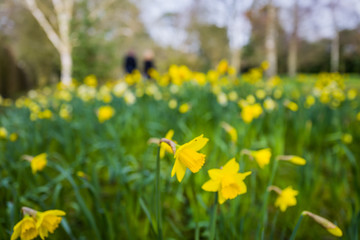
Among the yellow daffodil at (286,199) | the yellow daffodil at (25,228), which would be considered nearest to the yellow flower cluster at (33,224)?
the yellow daffodil at (25,228)

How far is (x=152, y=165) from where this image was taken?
1.81 m

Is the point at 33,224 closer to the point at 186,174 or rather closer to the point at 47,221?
the point at 47,221

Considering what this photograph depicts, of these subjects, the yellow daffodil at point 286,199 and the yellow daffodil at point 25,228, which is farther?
the yellow daffodil at point 286,199

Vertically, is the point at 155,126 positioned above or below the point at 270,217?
above

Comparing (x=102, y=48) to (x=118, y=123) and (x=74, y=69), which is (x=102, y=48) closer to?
(x=74, y=69)

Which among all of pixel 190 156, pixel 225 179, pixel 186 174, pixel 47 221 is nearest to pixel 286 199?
pixel 225 179

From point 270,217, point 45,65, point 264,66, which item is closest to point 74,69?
point 45,65

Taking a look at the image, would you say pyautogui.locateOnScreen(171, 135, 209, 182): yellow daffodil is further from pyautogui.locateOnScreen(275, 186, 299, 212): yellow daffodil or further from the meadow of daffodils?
pyautogui.locateOnScreen(275, 186, 299, 212): yellow daffodil

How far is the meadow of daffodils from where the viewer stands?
0.71m

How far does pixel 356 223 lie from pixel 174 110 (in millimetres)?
1729

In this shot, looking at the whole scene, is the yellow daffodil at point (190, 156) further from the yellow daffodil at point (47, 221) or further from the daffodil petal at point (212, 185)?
the yellow daffodil at point (47, 221)

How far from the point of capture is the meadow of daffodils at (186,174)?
71cm

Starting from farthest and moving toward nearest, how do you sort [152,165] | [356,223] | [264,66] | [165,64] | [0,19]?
[165,64] < [0,19] < [264,66] < [152,165] < [356,223]

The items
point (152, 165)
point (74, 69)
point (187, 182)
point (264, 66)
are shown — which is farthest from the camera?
point (74, 69)
